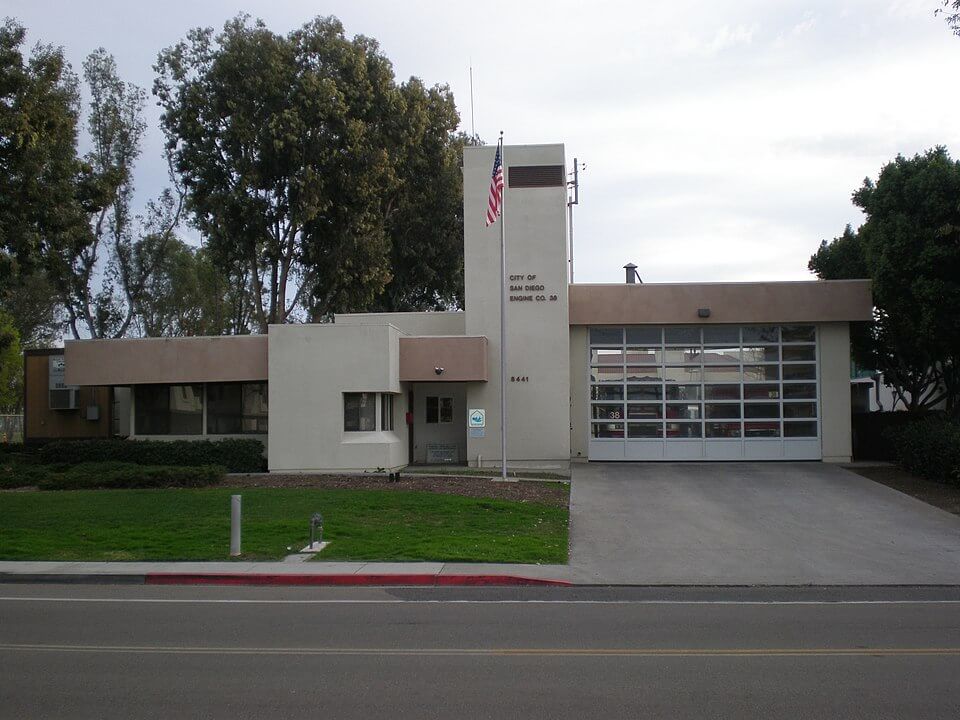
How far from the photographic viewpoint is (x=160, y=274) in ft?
129

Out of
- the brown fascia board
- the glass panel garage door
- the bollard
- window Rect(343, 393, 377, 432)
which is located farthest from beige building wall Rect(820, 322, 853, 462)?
the bollard

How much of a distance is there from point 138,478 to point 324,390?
515 cm

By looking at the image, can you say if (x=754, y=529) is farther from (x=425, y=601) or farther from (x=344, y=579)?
(x=344, y=579)

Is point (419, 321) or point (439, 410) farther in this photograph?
point (419, 321)

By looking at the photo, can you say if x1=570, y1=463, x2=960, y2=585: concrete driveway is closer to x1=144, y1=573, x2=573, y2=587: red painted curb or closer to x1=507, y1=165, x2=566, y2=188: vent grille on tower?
x1=144, y1=573, x2=573, y2=587: red painted curb

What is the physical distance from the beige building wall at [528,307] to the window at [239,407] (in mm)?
6370

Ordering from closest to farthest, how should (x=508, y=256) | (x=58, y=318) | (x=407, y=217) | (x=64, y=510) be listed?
(x=64, y=510) → (x=508, y=256) → (x=407, y=217) → (x=58, y=318)

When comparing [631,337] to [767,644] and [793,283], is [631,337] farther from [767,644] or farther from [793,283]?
[767,644]

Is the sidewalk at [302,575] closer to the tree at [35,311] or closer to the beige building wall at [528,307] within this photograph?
the beige building wall at [528,307]

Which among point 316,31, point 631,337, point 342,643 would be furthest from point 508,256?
point 342,643

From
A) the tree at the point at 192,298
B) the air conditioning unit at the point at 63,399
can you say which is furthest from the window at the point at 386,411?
the tree at the point at 192,298

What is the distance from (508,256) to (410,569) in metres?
14.6

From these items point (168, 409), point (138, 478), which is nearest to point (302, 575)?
point (138, 478)

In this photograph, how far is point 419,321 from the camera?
1134 inches
